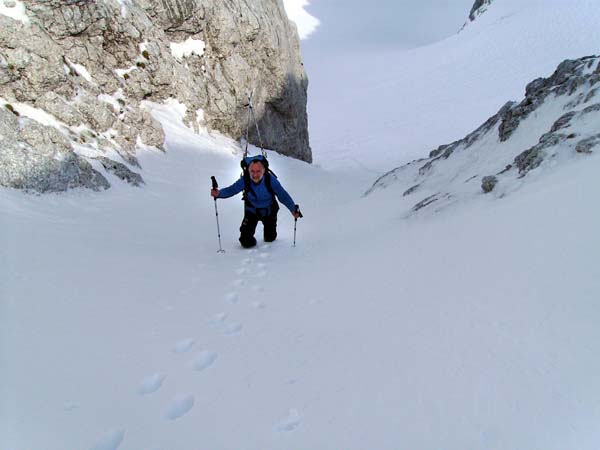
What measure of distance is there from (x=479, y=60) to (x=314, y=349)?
257 feet

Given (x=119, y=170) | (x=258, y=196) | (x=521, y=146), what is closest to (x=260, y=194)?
(x=258, y=196)

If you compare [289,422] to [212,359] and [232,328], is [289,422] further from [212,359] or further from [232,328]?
[232,328]

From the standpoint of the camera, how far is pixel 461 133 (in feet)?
140

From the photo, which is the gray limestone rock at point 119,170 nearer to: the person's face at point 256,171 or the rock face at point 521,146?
the person's face at point 256,171

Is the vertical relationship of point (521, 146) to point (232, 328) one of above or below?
above

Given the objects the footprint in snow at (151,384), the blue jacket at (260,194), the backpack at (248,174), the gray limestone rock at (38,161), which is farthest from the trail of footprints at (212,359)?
the gray limestone rock at (38,161)

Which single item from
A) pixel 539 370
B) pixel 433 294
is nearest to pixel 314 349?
pixel 433 294

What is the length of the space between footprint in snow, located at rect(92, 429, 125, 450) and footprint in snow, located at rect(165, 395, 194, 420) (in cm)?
31

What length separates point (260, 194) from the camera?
762 cm

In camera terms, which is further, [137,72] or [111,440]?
[137,72]

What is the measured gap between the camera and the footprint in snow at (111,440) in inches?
93.1

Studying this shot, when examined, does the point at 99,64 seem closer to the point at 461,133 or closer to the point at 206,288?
the point at 206,288

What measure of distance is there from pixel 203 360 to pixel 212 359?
0.08 meters

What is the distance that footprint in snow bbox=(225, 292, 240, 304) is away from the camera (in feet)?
15.7
